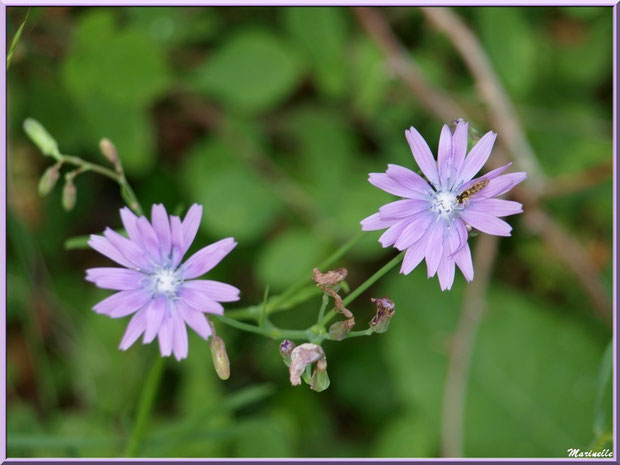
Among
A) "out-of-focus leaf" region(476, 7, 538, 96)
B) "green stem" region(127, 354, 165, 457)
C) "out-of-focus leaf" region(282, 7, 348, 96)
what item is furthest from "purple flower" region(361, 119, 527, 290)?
"out-of-focus leaf" region(476, 7, 538, 96)

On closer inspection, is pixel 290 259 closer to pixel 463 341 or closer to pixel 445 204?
pixel 463 341

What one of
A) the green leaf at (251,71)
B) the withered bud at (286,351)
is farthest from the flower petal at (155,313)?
the green leaf at (251,71)

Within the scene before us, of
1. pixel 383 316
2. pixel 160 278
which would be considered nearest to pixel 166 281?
pixel 160 278

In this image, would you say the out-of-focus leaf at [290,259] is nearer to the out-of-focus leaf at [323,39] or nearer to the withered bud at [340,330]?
the out-of-focus leaf at [323,39]

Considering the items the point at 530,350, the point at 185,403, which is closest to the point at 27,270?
the point at 185,403

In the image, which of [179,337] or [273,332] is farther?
[273,332]

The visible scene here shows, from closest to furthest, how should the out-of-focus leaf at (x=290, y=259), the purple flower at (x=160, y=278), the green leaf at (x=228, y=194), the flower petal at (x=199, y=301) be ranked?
the flower petal at (x=199, y=301), the purple flower at (x=160, y=278), the out-of-focus leaf at (x=290, y=259), the green leaf at (x=228, y=194)

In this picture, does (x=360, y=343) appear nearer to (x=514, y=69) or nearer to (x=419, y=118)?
(x=419, y=118)
